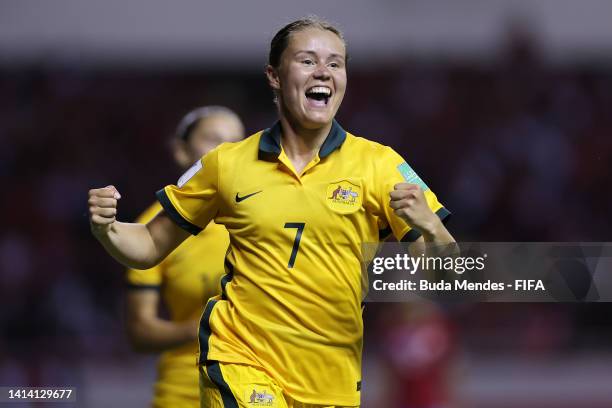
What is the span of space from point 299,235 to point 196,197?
46cm

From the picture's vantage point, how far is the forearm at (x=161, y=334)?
5207 mm

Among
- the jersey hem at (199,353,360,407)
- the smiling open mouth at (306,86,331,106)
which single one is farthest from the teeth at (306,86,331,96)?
the jersey hem at (199,353,360,407)

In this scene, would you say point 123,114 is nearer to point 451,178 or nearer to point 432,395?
point 451,178

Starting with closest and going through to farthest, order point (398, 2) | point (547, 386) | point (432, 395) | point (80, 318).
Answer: point (432, 395) < point (547, 386) < point (80, 318) < point (398, 2)

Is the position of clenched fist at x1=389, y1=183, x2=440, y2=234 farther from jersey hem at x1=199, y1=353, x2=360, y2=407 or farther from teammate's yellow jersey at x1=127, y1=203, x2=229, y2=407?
teammate's yellow jersey at x1=127, y1=203, x2=229, y2=407

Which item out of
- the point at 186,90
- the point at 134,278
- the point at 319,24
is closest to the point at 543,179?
the point at 186,90

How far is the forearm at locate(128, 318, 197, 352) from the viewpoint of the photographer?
5207mm

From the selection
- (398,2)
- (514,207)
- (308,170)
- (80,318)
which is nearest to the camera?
(308,170)

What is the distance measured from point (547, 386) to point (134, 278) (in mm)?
6016

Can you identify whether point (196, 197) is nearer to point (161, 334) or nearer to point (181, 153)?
point (161, 334)

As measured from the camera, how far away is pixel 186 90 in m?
14.2

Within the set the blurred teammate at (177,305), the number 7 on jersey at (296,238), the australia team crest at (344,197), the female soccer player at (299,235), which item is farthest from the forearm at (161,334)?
the australia team crest at (344,197)

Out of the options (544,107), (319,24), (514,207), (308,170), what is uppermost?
(544,107)

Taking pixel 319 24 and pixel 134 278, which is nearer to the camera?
pixel 319 24
